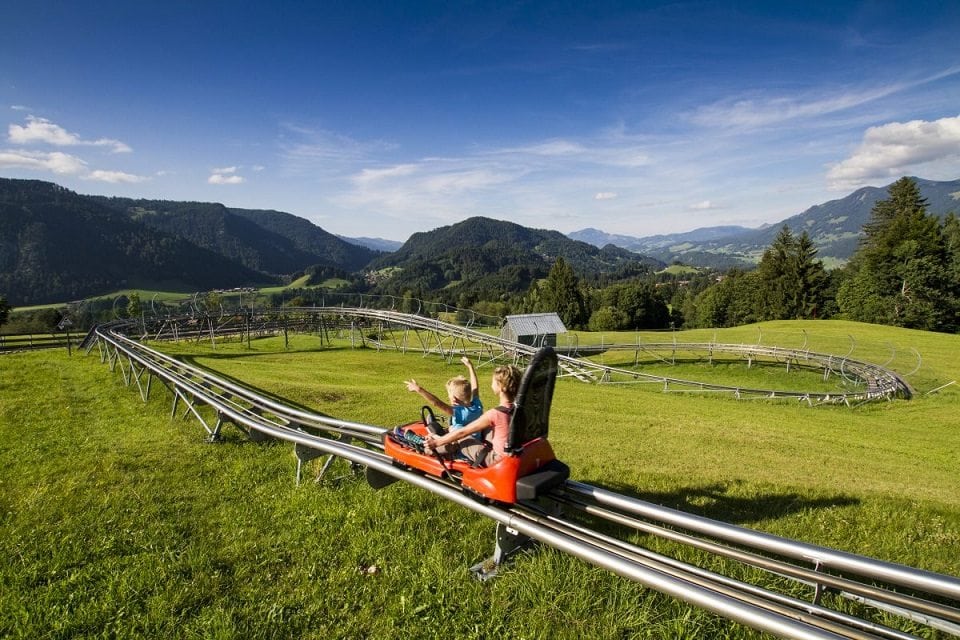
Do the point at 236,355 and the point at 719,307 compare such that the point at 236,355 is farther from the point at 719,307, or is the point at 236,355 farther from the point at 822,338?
the point at 719,307

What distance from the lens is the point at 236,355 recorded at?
112 ft

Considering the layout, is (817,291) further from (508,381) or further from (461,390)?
(508,381)

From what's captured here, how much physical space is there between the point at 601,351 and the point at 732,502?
3780cm

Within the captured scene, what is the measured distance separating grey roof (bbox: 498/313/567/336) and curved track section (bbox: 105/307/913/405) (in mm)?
2529

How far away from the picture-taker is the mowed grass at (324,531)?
3.98 meters

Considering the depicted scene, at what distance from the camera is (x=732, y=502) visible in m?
7.07

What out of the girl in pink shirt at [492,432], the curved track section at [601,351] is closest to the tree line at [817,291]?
the curved track section at [601,351]

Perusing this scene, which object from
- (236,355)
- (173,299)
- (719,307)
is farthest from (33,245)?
(719,307)

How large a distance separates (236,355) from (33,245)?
216 m

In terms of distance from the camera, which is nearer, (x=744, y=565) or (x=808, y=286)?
(x=744, y=565)

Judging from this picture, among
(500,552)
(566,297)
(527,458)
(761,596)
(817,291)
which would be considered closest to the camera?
(761,596)

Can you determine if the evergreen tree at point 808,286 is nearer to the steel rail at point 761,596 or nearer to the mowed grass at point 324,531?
the mowed grass at point 324,531

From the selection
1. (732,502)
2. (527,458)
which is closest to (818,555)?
(527,458)

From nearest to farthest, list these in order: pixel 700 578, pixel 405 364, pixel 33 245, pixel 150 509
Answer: pixel 700 578 → pixel 150 509 → pixel 405 364 → pixel 33 245
